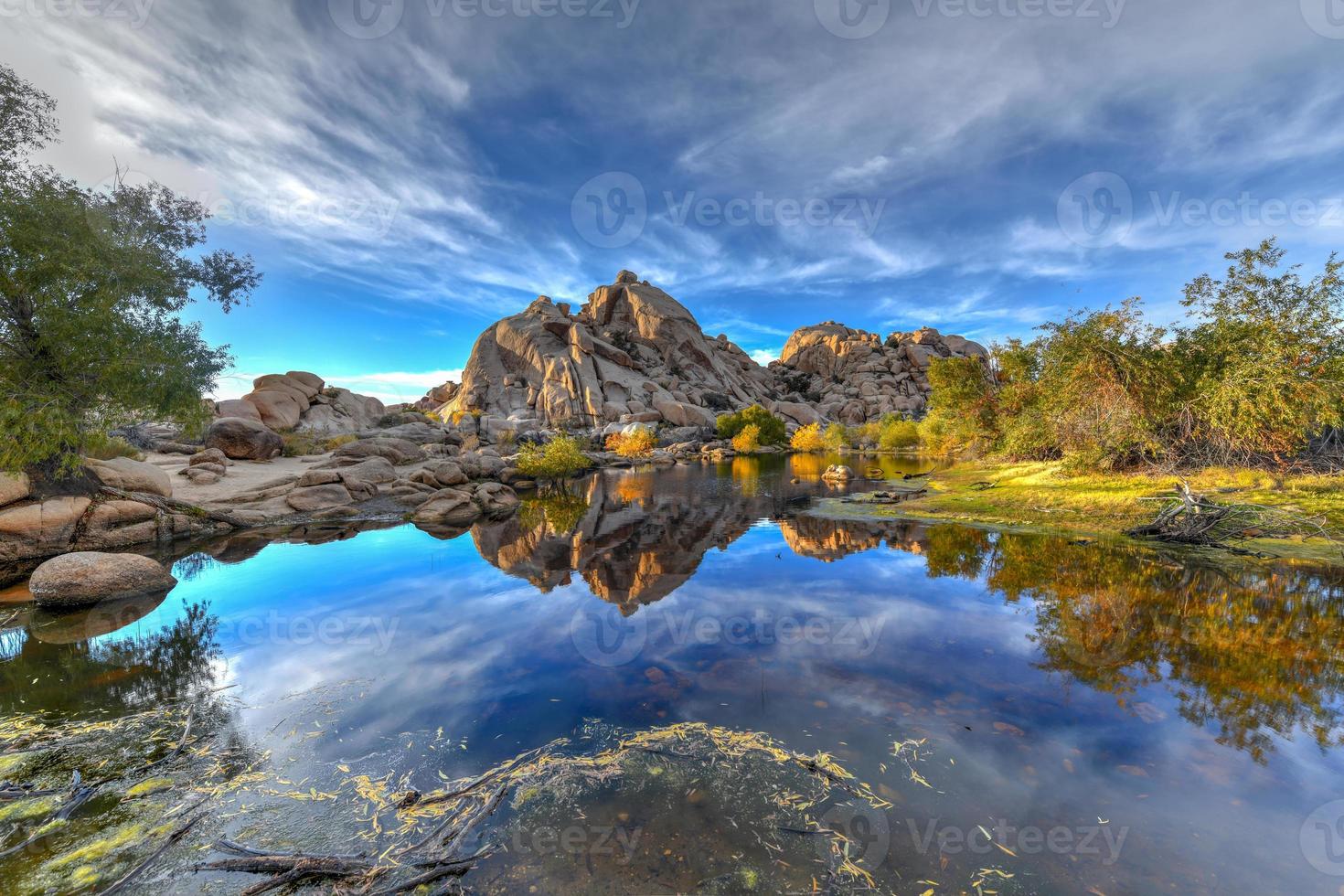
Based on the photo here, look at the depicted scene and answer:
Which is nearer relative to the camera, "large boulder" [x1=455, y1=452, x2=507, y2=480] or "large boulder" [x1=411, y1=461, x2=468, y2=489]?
"large boulder" [x1=411, y1=461, x2=468, y2=489]

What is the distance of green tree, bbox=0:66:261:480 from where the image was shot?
44.8ft

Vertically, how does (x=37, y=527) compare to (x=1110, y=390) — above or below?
below

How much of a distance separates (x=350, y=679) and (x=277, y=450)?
36.5m

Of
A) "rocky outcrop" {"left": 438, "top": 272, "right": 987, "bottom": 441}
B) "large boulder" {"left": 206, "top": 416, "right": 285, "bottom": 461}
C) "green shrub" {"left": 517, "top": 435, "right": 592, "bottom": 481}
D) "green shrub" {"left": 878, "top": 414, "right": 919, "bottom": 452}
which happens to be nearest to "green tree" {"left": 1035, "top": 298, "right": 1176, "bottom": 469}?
"green shrub" {"left": 517, "top": 435, "right": 592, "bottom": 481}

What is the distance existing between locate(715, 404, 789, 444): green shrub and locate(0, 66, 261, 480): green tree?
2922 inches

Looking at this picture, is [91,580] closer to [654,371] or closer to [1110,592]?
[1110,592]

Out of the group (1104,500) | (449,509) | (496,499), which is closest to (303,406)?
(496,499)

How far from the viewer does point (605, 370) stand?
339 ft

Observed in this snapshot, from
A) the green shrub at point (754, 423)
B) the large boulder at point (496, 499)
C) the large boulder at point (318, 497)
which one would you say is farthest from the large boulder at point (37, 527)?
the green shrub at point (754, 423)

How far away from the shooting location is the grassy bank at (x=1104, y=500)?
15758 millimetres

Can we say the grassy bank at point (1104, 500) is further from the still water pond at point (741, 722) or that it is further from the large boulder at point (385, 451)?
the large boulder at point (385, 451)

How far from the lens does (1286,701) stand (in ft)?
22.9

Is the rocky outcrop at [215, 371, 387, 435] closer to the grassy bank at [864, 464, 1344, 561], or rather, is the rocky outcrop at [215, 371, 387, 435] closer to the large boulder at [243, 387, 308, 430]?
the large boulder at [243, 387, 308, 430]

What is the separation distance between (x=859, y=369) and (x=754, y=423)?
65.0 metres
